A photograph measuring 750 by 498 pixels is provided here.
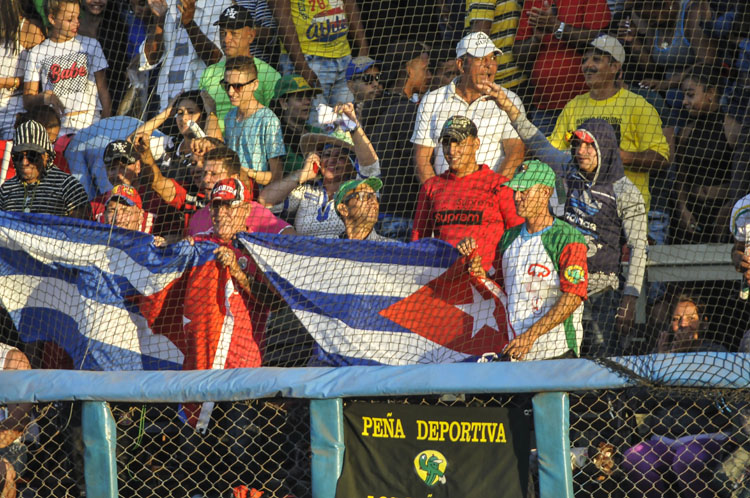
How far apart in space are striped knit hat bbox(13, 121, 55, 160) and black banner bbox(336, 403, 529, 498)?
10.5ft

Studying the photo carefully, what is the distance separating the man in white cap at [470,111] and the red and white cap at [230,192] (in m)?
1.13

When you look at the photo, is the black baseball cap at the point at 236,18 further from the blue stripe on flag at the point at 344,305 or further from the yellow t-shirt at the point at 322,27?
the blue stripe on flag at the point at 344,305

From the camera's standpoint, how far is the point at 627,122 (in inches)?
255

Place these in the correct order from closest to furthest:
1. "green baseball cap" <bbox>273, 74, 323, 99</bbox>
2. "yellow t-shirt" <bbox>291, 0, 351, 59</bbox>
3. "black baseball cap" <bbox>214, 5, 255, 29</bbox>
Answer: "green baseball cap" <bbox>273, 74, 323, 99</bbox> → "black baseball cap" <bbox>214, 5, 255, 29</bbox> → "yellow t-shirt" <bbox>291, 0, 351, 59</bbox>

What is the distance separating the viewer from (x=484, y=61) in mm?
6629

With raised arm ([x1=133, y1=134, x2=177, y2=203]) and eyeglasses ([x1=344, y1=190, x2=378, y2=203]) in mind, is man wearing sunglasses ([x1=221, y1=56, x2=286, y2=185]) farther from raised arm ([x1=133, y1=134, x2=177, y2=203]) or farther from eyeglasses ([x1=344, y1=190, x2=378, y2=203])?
eyeglasses ([x1=344, y1=190, x2=378, y2=203])

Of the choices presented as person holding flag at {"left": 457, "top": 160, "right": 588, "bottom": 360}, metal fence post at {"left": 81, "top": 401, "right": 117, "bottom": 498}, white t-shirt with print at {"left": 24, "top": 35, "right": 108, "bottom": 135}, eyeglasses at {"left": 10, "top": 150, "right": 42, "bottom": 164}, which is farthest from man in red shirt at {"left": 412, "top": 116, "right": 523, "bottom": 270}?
white t-shirt with print at {"left": 24, "top": 35, "right": 108, "bottom": 135}

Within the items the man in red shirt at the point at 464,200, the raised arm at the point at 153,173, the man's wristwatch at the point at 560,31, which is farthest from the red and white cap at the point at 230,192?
the man's wristwatch at the point at 560,31

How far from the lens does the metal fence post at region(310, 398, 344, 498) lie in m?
4.42

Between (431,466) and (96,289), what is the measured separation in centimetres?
248

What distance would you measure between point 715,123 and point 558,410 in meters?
2.98

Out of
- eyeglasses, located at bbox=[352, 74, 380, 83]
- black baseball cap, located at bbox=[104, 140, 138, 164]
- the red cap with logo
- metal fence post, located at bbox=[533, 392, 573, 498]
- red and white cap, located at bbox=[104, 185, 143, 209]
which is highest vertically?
eyeglasses, located at bbox=[352, 74, 380, 83]

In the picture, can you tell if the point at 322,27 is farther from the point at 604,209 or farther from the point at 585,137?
the point at 604,209

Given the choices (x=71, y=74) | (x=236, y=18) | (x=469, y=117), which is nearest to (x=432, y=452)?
(x=469, y=117)
